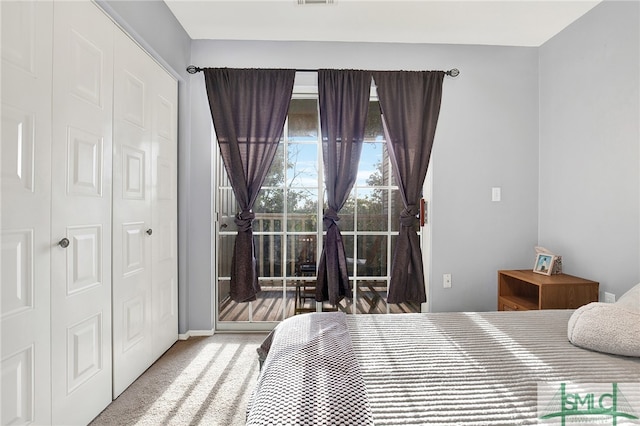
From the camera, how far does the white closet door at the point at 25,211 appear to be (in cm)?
120

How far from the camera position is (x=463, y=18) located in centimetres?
246

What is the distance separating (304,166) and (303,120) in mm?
426

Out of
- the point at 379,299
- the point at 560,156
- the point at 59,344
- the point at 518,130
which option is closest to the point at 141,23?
the point at 59,344

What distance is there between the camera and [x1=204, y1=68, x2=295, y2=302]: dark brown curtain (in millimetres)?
2721

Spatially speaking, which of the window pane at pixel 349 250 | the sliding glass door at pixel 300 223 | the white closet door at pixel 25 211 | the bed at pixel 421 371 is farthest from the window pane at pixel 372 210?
the white closet door at pixel 25 211

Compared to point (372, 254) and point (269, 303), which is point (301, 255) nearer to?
point (269, 303)

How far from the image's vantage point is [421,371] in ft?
3.44

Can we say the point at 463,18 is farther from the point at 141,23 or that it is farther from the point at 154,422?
the point at 154,422

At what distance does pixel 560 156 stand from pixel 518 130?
1.38ft

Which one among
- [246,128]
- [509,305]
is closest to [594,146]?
[509,305]

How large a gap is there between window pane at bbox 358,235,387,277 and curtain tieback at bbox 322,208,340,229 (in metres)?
0.33

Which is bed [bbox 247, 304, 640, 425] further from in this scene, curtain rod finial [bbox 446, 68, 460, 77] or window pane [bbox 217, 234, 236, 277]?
curtain rod finial [bbox 446, 68, 460, 77]

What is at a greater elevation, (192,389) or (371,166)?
(371,166)
